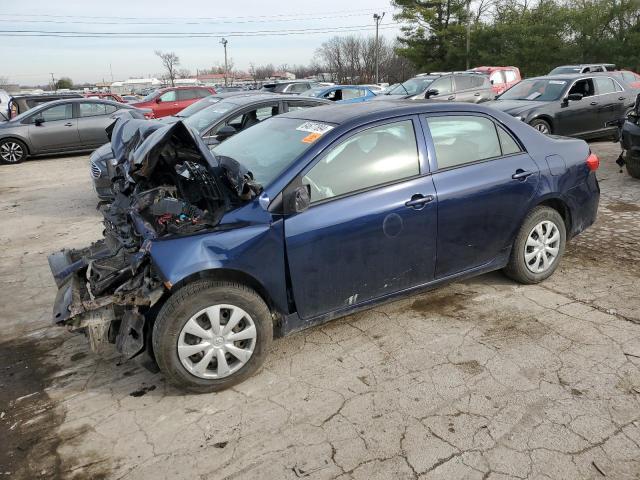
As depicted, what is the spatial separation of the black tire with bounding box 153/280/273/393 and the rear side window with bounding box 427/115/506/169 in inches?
67.7

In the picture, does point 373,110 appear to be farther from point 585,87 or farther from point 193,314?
point 585,87

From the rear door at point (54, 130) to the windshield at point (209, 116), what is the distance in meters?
6.55

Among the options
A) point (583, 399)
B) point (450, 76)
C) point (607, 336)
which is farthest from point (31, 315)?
point (450, 76)

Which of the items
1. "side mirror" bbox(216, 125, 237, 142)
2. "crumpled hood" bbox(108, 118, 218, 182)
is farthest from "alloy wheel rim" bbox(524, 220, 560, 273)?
"side mirror" bbox(216, 125, 237, 142)

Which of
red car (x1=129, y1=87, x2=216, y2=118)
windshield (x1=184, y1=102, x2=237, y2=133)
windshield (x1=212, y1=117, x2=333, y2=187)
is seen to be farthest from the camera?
red car (x1=129, y1=87, x2=216, y2=118)

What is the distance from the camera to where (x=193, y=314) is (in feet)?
9.61

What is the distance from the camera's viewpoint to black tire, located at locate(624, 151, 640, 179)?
7482 millimetres

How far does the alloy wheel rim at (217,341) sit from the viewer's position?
296 cm

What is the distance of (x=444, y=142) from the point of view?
376 centimetres

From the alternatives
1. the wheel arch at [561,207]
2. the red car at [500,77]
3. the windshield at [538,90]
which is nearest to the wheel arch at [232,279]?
the wheel arch at [561,207]

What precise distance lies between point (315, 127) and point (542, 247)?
2.22 metres

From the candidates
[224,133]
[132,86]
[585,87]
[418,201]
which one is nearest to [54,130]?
[224,133]

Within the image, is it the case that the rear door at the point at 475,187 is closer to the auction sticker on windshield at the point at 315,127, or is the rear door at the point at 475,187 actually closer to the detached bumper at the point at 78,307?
the auction sticker on windshield at the point at 315,127

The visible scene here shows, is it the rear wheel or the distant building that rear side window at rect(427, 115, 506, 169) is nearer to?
the rear wheel
